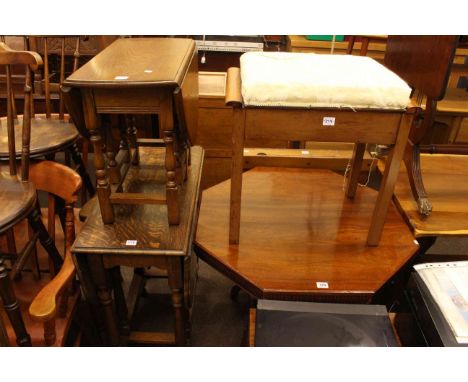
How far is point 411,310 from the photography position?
117 cm

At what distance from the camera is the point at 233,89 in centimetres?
115

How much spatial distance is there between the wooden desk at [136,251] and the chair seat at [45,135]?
37 centimetres

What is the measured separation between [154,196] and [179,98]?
33cm

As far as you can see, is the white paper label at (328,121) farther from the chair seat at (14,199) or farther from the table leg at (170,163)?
the chair seat at (14,199)

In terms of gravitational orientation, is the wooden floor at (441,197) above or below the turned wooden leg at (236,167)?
below

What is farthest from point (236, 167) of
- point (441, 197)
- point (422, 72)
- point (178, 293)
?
point (441, 197)

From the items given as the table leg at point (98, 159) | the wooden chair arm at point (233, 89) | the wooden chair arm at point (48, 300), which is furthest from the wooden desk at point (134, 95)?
the wooden chair arm at point (48, 300)

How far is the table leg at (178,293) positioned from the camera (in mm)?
1158

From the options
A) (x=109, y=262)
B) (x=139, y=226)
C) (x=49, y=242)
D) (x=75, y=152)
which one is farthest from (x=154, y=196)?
(x=75, y=152)

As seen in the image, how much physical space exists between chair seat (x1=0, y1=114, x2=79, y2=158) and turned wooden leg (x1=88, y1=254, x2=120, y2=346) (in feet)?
1.96

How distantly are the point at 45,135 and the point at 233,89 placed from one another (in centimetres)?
94

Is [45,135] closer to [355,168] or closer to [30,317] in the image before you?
[30,317]
